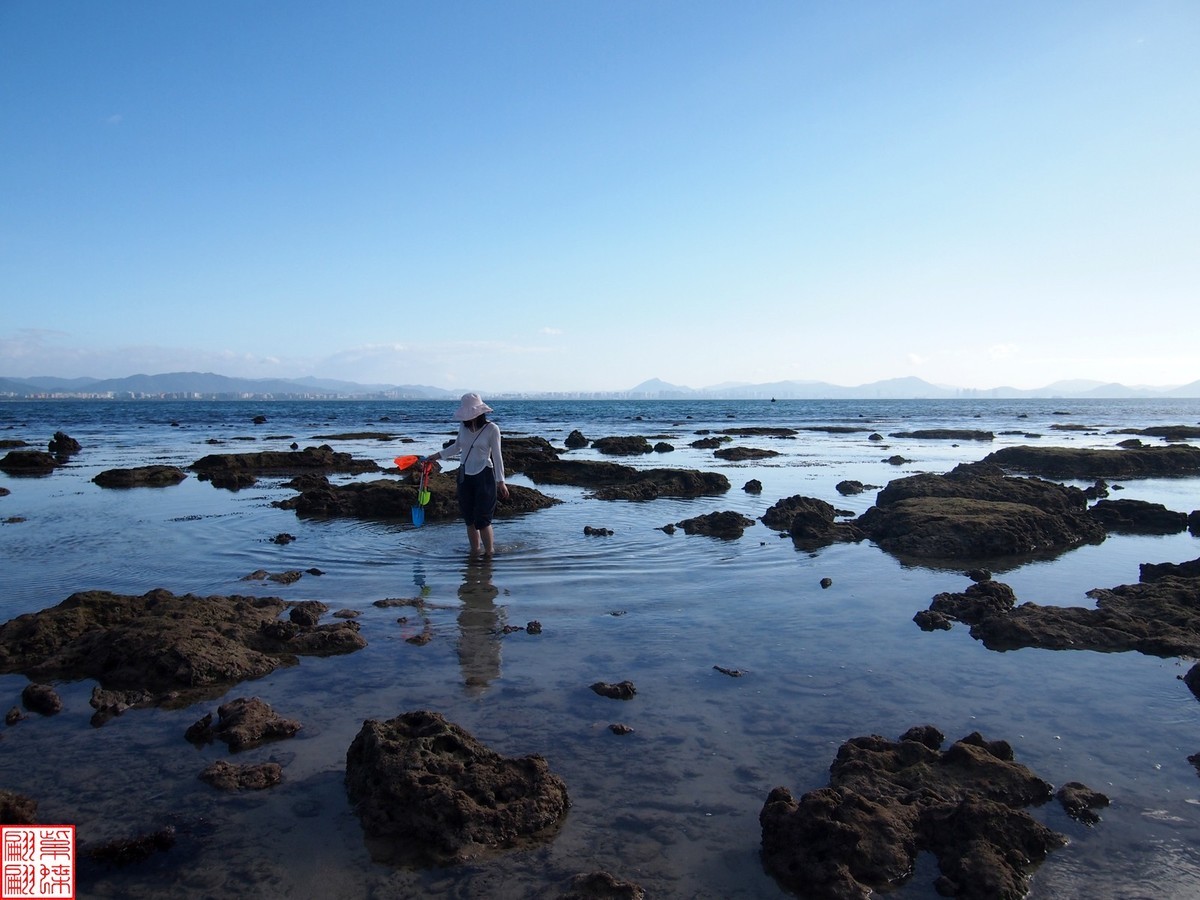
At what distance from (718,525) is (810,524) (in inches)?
56.3

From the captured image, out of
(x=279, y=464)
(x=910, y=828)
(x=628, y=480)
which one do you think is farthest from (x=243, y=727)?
(x=279, y=464)

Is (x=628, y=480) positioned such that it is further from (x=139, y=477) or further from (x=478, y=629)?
(x=139, y=477)

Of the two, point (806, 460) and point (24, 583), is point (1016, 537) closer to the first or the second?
point (24, 583)

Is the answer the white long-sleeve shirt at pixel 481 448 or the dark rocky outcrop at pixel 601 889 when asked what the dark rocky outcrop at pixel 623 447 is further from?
the dark rocky outcrop at pixel 601 889

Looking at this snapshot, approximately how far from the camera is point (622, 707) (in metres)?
5.43

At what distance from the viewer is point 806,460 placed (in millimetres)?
27109

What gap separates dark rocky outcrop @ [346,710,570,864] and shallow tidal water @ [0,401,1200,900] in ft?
0.44

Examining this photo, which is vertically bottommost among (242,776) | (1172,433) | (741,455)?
(242,776)

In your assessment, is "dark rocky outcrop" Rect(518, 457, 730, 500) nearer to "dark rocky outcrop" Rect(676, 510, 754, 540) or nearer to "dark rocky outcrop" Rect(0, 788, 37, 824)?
"dark rocky outcrop" Rect(676, 510, 754, 540)

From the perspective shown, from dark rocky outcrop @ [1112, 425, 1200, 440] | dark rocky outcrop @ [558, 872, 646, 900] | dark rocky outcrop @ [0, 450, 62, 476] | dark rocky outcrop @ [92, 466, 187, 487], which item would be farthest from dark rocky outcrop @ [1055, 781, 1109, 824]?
dark rocky outcrop @ [1112, 425, 1200, 440]

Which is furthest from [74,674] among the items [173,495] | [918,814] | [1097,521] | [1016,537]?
[1097,521]

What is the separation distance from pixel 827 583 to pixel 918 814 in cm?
499

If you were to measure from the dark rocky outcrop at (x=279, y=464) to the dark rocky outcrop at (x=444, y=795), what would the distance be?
1789 cm

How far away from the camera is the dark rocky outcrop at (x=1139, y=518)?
12969mm
